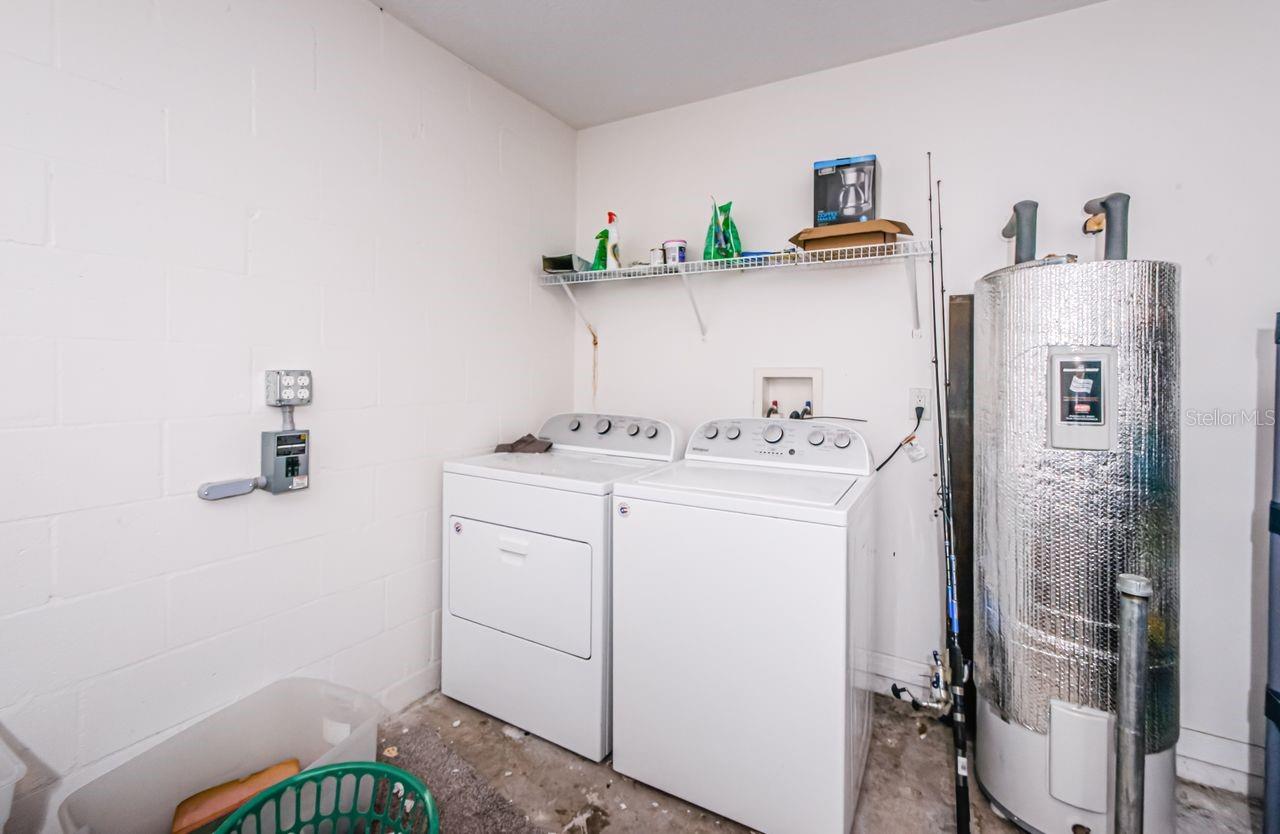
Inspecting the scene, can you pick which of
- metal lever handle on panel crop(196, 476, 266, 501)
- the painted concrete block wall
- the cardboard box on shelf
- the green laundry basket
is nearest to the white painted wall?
the cardboard box on shelf

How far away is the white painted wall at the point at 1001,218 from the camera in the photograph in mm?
1629

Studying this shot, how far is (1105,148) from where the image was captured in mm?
1767

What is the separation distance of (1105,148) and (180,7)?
2.65 m

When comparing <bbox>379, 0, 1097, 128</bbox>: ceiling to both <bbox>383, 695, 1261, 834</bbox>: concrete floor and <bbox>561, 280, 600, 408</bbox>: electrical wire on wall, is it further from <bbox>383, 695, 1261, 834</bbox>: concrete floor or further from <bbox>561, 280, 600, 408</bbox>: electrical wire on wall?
<bbox>383, 695, 1261, 834</bbox>: concrete floor

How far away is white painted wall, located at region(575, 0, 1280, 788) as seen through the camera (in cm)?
163

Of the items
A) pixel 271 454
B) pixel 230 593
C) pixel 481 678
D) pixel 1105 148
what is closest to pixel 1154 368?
pixel 1105 148

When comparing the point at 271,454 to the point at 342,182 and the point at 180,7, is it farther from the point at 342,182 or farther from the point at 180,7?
the point at 180,7

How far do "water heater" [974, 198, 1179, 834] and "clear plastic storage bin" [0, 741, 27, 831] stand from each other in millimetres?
2278

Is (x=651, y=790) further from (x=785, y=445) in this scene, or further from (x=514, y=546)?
(x=785, y=445)

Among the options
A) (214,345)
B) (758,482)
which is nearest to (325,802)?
(214,345)

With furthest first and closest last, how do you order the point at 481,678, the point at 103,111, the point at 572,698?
the point at 481,678 → the point at 572,698 → the point at 103,111

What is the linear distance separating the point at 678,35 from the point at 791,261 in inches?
35.2

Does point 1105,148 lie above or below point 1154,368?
above

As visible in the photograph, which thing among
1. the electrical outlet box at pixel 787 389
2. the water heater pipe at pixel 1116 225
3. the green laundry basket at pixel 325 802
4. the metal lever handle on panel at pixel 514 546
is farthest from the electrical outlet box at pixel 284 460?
the water heater pipe at pixel 1116 225
